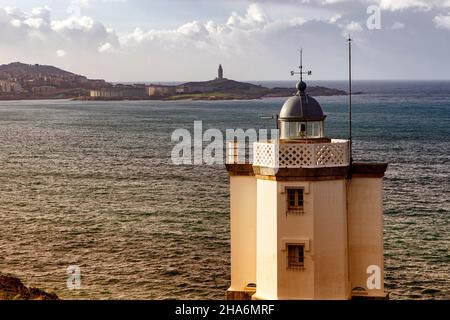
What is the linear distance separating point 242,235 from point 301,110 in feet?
11.0

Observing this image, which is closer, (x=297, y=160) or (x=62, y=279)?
(x=297, y=160)

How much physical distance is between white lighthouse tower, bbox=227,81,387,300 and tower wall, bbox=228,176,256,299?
0.27 metres

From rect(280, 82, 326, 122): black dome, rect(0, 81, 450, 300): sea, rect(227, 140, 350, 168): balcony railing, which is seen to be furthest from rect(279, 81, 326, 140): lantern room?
rect(0, 81, 450, 300): sea

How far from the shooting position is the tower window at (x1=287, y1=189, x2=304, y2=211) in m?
17.5

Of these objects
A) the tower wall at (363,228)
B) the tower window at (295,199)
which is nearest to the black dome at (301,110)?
the tower window at (295,199)

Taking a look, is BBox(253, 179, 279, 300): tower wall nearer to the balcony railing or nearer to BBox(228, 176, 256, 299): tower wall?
the balcony railing

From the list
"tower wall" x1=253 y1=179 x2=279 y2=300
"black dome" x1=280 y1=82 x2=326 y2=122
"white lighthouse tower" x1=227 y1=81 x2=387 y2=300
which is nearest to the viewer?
"white lighthouse tower" x1=227 y1=81 x2=387 y2=300

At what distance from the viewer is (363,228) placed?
18.4 m

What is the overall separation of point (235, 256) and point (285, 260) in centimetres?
182

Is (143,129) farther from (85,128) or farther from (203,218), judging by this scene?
(203,218)

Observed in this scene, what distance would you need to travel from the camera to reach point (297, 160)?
17.3m

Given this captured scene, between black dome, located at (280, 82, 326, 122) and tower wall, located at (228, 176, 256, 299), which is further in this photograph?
tower wall, located at (228, 176, 256, 299)

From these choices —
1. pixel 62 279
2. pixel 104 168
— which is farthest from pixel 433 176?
pixel 62 279

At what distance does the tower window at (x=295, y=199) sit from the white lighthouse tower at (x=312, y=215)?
0.02 metres
